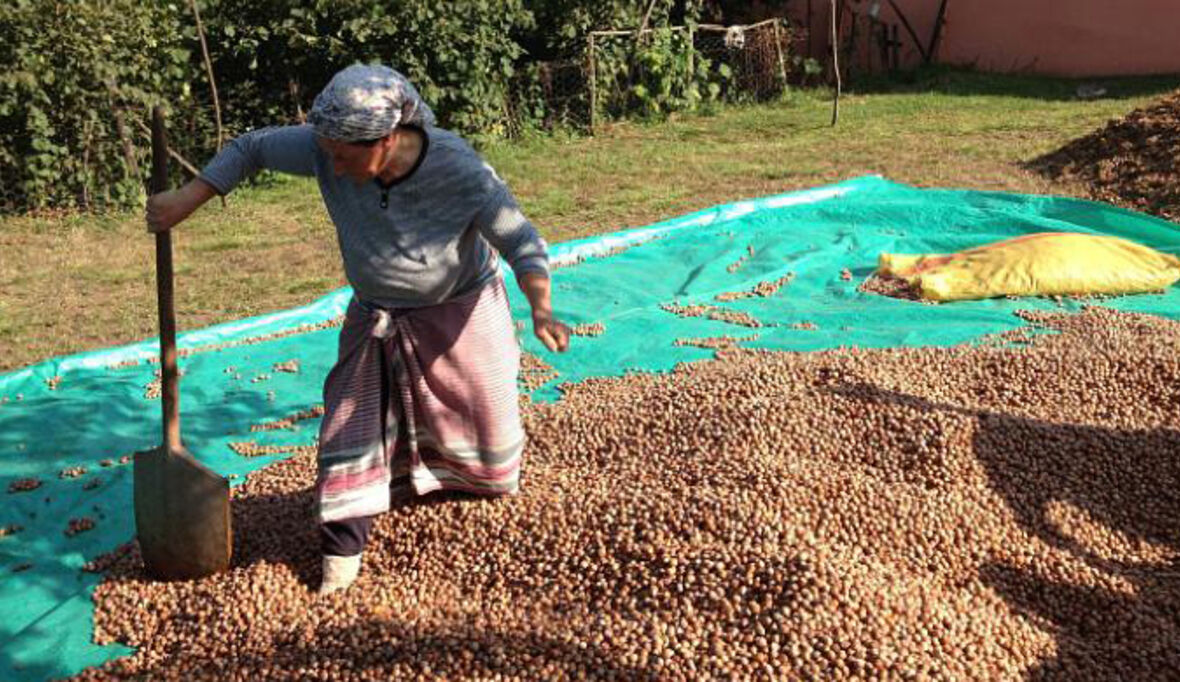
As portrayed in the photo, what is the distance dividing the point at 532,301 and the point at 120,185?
617 centimetres

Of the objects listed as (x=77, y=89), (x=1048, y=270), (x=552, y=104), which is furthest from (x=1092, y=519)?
(x=552, y=104)

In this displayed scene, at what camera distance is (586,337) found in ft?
16.1

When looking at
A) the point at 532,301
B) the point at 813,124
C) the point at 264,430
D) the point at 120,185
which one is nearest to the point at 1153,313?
the point at 532,301

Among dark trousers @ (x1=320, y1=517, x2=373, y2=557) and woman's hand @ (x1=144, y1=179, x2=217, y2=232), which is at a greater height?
woman's hand @ (x1=144, y1=179, x2=217, y2=232)

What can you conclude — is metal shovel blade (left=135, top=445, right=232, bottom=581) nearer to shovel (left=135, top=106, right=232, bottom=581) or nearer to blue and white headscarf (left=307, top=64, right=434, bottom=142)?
shovel (left=135, top=106, right=232, bottom=581)

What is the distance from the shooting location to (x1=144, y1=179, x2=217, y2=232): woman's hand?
8.63 ft

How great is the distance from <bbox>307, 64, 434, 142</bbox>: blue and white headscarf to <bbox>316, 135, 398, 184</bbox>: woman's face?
0.14 feet

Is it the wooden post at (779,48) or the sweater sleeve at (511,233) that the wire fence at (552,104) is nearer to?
the wooden post at (779,48)

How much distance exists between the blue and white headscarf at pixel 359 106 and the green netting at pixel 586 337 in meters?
1.43

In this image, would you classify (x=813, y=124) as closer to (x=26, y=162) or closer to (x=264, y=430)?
(x=26, y=162)

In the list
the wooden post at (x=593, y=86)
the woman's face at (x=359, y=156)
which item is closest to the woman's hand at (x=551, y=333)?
the woman's face at (x=359, y=156)

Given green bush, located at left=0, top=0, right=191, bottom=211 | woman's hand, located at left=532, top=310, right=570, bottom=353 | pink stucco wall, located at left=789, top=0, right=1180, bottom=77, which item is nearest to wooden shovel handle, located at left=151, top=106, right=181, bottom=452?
woman's hand, located at left=532, top=310, right=570, bottom=353

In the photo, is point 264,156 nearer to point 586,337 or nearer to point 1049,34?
point 586,337

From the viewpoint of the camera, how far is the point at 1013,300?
5250 mm
